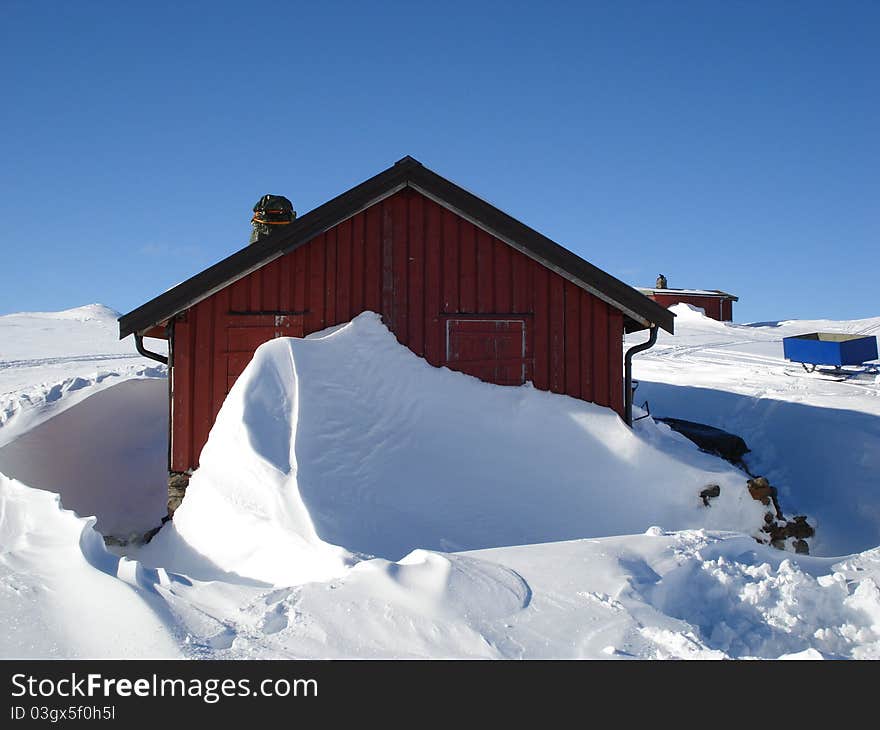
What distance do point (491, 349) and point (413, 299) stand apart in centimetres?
136

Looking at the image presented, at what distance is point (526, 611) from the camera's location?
3.70m

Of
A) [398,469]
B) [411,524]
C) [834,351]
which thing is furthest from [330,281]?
[834,351]

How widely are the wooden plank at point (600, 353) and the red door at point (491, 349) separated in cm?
110

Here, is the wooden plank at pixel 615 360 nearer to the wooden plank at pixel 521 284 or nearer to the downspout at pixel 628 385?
the downspout at pixel 628 385

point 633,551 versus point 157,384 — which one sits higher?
point 157,384

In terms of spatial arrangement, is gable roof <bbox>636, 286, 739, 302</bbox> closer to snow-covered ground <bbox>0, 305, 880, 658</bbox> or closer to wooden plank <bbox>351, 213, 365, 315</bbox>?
snow-covered ground <bbox>0, 305, 880, 658</bbox>

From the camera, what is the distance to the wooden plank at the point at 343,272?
29.2 ft

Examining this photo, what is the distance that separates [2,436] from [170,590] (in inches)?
323

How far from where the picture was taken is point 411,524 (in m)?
6.41

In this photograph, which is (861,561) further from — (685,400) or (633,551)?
(685,400)

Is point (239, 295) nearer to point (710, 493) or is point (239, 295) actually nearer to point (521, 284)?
point (521, 284)

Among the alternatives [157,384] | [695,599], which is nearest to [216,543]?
[695,599]
